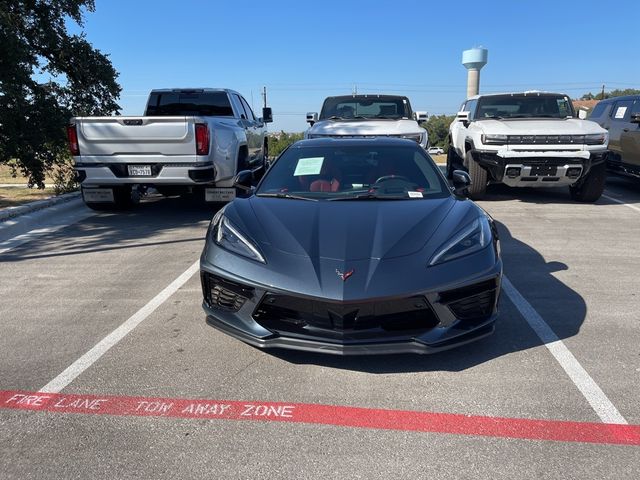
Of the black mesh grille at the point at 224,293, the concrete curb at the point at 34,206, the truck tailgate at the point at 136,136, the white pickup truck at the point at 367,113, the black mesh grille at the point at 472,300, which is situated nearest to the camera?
the black mesh grille at the point at 472,300

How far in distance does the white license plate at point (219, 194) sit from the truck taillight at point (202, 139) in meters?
0.72

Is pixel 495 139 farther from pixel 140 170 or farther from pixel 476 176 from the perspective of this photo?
pixel 140 170

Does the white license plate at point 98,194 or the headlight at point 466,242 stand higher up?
the headlight at point 466,242

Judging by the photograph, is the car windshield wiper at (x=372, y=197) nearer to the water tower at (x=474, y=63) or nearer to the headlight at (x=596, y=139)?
the headlight at (x=596, y=139)

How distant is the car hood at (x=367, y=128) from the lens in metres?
9.12

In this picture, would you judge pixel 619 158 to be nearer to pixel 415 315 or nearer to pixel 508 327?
pixel 508 327

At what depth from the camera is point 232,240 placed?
3.62 meters

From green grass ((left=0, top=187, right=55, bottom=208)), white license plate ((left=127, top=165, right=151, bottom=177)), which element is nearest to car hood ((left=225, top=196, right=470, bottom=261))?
white license plate ((left=127, top=165, right=151, bottom=177))

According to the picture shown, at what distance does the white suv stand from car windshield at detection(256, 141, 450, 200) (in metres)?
4.14

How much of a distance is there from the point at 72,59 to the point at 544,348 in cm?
1066

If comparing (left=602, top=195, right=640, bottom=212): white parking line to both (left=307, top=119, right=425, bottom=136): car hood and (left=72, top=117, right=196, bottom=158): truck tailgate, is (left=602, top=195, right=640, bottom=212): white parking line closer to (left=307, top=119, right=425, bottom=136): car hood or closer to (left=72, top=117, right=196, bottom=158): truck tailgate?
(left=307, top=119, right=425, bottom=136): car hood

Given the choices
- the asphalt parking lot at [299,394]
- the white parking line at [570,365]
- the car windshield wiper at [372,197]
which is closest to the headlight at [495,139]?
the asphalt parking lot at [299,394]

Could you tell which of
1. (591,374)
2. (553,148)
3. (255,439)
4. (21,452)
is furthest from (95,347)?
(553,148)

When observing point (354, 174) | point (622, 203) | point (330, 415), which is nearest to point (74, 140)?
point (354, 174)
